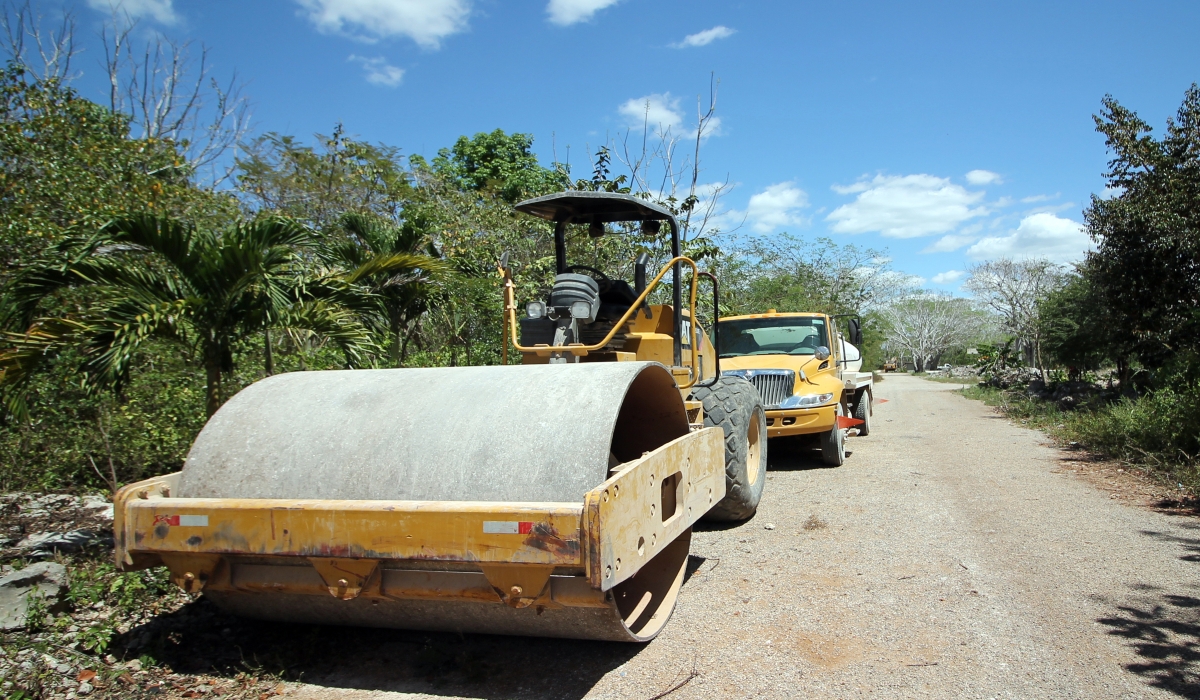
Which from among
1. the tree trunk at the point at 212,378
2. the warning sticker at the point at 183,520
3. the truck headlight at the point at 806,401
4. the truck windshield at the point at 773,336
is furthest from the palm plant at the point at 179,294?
the truck windshield at the point at 773,336

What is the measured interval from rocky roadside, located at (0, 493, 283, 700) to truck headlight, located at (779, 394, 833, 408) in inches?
263

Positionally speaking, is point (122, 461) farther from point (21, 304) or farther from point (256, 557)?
point (256, 557)

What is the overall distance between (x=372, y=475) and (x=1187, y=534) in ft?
21.1

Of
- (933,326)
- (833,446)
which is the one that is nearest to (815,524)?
(833,446)

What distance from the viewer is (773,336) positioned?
11.2m

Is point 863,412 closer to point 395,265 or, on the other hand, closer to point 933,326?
point 395,265

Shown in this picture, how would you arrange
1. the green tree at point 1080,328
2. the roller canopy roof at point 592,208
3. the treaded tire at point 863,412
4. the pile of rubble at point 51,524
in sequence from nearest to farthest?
the pile of rubble at point 51,524 → the roller canopy roof at point 592,208 → the treaded tire at point 863,412 → the green tree at point 1080,328

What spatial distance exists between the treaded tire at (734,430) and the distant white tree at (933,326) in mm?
84003

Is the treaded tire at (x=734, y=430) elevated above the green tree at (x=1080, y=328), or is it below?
below

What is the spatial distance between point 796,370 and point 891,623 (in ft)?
18.7

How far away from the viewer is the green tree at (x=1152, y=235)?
494 inches

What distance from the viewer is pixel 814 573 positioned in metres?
5.45

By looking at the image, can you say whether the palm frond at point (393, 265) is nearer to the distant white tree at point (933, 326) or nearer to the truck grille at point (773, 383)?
the truck grille at point (773, 383)

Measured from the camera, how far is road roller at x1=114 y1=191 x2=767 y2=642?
3146 millimetres
